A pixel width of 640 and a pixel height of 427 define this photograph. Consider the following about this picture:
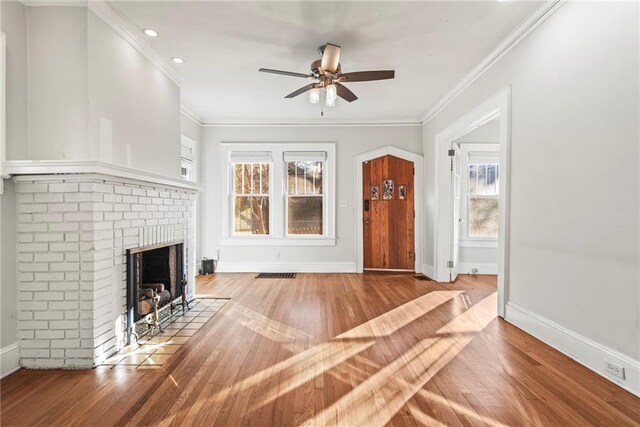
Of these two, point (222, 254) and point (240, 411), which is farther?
point (222, 254)

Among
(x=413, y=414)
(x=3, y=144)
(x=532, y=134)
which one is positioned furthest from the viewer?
(x=532, y=134)

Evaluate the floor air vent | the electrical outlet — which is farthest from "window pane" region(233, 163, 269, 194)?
the electrical outlet

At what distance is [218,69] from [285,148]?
228 centimetres

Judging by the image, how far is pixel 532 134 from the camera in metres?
2.93

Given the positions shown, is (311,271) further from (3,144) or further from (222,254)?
(3,144)

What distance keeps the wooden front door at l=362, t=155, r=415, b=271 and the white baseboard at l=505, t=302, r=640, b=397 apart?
3058mm

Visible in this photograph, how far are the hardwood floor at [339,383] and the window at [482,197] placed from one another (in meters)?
3.02

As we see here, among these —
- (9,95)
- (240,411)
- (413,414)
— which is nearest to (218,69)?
(9,95)

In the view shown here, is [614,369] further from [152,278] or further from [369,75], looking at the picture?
[152,278]

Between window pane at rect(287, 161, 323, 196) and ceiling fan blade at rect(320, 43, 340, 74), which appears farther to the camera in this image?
window pane at rect(287, 161, 323, 196)

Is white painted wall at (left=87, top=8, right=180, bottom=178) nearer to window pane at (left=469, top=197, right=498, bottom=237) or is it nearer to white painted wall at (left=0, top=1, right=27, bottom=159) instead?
white painted wall at (left=0, top=1, right=27, bottom=159)

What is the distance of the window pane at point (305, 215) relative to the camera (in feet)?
19.9

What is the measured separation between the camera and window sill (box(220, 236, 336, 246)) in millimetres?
5984

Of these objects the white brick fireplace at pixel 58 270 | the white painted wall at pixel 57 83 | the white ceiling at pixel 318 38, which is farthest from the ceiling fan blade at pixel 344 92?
the white brick fireplace at pixel 58 270
